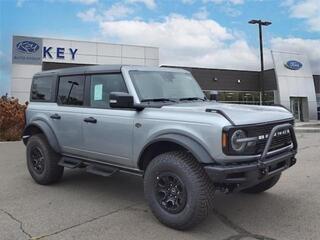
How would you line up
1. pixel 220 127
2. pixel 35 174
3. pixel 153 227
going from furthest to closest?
pixel 35 174 < pixel 153 227 < pixel 220 127

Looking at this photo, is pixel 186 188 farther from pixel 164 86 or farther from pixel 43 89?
pixel 43 89

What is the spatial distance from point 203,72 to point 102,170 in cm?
3247

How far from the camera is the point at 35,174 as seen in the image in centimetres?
754

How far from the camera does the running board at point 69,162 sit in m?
6.77

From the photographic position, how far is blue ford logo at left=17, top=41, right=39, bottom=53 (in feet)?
96.8

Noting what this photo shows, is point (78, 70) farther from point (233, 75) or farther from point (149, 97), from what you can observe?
point (233, 75)

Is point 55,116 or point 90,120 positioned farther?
point 55,116

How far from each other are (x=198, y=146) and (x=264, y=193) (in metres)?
2.34

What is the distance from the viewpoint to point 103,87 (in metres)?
6.39

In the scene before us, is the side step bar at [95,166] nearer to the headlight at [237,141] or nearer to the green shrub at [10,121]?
the headlight at [237,141]

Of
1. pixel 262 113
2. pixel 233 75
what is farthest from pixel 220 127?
pixel 233 75

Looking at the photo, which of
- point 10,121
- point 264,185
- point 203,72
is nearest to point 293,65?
point 203,72

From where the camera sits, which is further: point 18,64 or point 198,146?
point 18,64

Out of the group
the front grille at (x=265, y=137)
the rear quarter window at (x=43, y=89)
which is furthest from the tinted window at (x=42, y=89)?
the front grille at (x=265, y=137)
